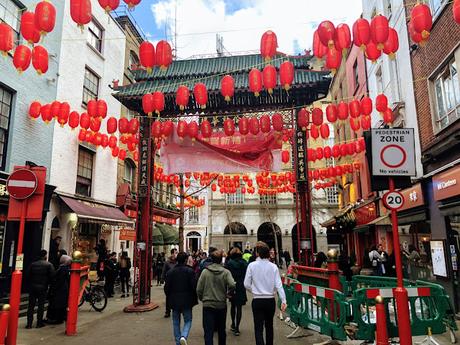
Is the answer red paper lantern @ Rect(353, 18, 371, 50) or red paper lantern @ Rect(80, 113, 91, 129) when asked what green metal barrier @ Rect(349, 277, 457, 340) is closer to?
red paper lantern @ Rect(353, 18, 371, 50)

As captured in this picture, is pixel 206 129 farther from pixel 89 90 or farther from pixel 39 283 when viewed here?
pixel 89 90

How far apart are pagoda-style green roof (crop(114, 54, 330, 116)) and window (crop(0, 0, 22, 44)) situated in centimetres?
441

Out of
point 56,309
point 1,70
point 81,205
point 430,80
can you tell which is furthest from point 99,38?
point 430,80

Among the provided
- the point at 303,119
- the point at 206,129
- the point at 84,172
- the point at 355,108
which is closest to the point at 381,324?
the point at 303,119

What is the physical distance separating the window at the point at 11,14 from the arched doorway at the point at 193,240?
32461 mm

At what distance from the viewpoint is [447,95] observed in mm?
11734

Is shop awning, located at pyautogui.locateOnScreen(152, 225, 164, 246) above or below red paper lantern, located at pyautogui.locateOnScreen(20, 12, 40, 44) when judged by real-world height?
below

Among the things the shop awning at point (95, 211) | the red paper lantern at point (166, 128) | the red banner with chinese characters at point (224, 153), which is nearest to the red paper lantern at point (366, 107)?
the red banner with chinese characters at point (224, 153)

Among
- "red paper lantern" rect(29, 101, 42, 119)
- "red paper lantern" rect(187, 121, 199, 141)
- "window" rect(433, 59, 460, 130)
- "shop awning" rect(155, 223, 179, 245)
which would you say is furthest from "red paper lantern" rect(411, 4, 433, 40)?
"shop awning" rect(155, 223, 179, 245)

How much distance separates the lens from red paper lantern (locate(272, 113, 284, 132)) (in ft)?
40.3

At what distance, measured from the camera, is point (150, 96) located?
38.4ft

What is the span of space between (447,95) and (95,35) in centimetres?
1679

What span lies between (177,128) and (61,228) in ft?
24.2

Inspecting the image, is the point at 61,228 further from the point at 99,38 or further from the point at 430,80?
the point at 430,80
